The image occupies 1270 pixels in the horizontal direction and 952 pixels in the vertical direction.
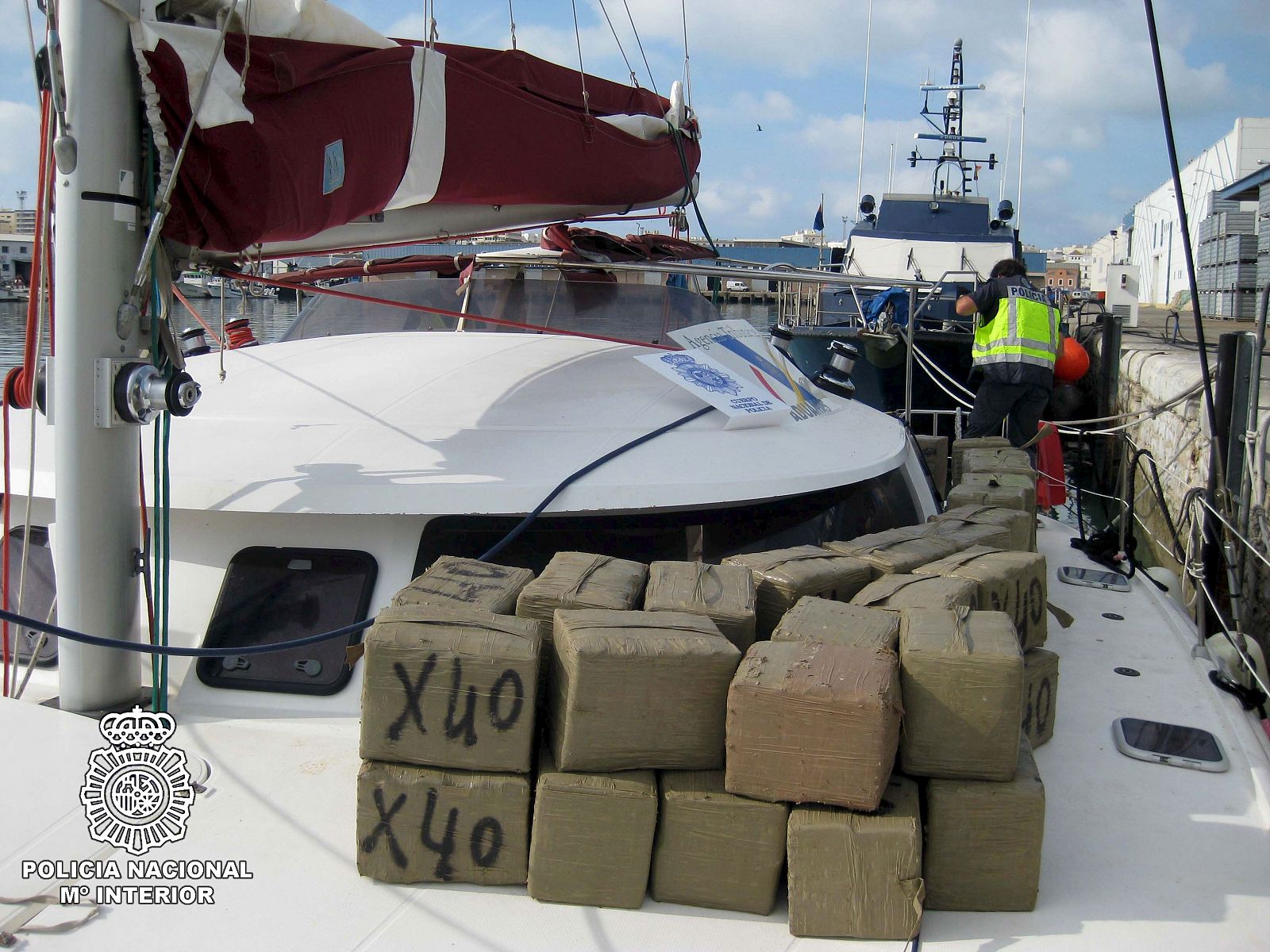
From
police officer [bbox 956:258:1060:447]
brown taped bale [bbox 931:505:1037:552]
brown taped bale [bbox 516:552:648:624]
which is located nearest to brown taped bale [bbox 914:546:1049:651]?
brown taped bale [bbox 931:505:1037:552]

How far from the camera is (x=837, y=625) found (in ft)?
7.24

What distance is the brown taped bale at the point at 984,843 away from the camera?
203cm

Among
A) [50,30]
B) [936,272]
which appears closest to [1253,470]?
[50,30]

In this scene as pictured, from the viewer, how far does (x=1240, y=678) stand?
3.60 metres

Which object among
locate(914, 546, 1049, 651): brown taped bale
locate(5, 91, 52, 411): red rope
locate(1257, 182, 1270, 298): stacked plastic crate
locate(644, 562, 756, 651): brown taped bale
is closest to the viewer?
locate(644, 562, 756, 651): brown taped bale

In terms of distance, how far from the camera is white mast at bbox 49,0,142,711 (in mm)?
2361

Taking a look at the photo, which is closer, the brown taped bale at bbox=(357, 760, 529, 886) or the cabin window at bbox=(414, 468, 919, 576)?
the brown taped bale at bbox=(357, 760, 529, 886)

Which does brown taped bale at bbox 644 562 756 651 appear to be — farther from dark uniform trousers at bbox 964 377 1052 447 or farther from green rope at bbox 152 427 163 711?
dark uniform trousers at bbox 964 377 1052 447

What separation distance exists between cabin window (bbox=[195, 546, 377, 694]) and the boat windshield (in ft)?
6.23

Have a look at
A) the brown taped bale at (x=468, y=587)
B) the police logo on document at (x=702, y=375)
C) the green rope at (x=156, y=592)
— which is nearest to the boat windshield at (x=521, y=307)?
the police logo on document at (x=702, y=375)

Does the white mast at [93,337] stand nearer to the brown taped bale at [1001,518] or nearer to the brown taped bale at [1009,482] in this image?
the brown taped bale at [1001,518]

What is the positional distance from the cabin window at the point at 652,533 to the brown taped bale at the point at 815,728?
3.71ft

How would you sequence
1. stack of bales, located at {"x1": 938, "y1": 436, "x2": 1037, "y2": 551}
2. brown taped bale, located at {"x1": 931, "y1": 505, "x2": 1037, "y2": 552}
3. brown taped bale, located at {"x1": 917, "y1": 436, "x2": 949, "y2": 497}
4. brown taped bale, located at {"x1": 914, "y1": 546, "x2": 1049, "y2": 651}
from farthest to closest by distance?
1. brown taped bale, located at {"x1": 917, "y1": 436, "x2": 949, "y2": 497}
2. stack of bales, located at {"x1": 938, "y1": 436, "x2": 1037, "y2": 551}
3. brown taped bale, located at {"x1": 931, "y1": 505, "x2": 1037, "y2": 552}
4. brown taped bale, located at {"x1": 914, "y1": 546, "x2": 1049, "y2": 651}

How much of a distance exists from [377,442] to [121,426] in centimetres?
82
